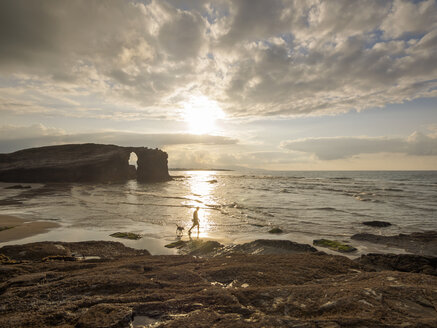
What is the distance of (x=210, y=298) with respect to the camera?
446cm

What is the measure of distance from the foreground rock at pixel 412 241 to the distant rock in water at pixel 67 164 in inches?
2616

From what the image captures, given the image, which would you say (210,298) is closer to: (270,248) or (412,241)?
(270,248)

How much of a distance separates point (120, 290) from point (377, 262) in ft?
26.5

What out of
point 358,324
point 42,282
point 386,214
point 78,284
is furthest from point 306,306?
point 386,214

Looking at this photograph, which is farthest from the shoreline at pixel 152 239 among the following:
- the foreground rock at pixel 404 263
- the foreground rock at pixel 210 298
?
the foreground rock at pixel 210 298

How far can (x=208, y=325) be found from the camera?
3.52 metres

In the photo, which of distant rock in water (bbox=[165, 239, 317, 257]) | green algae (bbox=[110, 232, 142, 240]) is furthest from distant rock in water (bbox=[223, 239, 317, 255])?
green algae (bbox=[110, 232, 142, 240])

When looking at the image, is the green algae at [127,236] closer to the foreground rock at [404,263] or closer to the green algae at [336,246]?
the green algae at [336,246]

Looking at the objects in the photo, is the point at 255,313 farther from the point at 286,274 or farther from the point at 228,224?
the point at 228,224

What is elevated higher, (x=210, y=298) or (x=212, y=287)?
(x=210, y=298)

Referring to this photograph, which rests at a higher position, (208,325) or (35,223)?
(208,325)

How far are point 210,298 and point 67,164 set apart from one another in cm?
7052

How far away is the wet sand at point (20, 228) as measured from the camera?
38.5ft

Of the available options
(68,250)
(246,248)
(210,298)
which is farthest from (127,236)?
(210,298)
